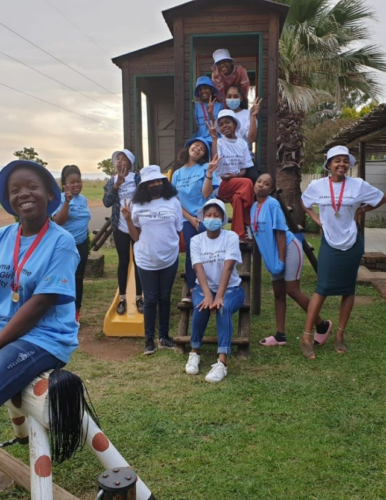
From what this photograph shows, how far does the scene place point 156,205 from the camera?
534 cm

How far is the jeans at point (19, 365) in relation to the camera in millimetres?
2256

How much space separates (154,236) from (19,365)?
307cm

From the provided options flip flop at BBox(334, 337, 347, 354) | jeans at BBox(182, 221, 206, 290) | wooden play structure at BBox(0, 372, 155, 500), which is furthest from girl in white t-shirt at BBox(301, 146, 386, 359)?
wooden play structure at BBox(0, 372, 155, 500)

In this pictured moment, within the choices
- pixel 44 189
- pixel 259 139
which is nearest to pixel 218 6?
pixel 259 139

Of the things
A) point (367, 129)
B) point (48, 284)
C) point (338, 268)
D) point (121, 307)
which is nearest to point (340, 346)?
point (338, 268)

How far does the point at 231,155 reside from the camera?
6.31 m

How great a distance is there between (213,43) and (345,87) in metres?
7.88

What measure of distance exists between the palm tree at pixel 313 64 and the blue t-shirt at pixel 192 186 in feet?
29.1

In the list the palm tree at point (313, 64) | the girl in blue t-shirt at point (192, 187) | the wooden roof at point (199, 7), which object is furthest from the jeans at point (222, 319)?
the palm tree at point (313, 64)

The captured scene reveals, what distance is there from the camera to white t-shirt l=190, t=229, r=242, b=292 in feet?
16.4

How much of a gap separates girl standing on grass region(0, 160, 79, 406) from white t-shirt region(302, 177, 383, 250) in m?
3.18

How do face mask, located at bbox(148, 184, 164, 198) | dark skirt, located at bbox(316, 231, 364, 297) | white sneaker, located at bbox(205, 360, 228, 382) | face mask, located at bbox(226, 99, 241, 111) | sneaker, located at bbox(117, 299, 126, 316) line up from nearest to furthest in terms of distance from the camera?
white sneaker, located at bbox(205, 360, 228, 382) < dark skirt, located at bbox(316, 231, 364, 297) < face mask, located at bbox(148, 184, 164, 198) < sneaker, located at bbox(117, 299, 126, 316) < face mask, located at bbox(226, 99, 241, 111)

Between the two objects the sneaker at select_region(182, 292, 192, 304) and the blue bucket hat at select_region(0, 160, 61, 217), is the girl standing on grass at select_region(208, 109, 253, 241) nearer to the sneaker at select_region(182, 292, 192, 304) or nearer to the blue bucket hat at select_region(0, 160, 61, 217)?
the sneaker at select_region(182, 292, 192, 304)

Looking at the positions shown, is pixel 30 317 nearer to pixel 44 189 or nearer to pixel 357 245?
pixel 44 189
